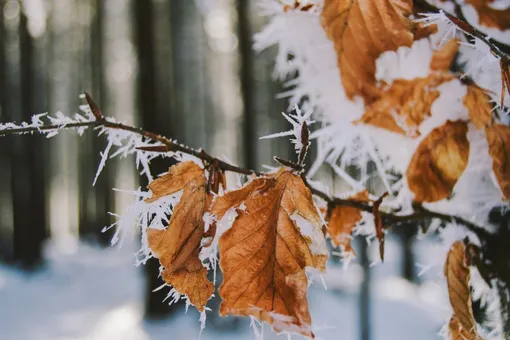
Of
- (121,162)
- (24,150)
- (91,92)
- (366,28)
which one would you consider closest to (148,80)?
(366,28)

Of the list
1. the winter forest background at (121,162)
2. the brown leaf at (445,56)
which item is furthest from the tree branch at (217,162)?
the winter forest background at (121,162)

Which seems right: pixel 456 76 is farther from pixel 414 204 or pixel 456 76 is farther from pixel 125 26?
pixel 125 26

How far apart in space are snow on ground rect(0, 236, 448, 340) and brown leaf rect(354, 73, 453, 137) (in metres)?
3.44

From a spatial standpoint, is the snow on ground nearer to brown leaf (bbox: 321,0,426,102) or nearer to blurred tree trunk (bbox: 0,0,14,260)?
blurred tree trunk (bbox: 0,0,14,260)

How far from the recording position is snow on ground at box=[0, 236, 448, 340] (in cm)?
659

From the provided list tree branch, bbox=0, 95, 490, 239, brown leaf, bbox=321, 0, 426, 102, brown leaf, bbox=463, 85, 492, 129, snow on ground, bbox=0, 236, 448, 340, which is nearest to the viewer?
tree branch, bbox=0, 95, 490, 239

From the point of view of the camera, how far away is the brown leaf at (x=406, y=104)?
87 cm

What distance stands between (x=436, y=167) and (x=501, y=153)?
11 cm

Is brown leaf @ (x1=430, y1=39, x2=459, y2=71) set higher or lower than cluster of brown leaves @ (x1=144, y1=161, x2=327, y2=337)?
higher

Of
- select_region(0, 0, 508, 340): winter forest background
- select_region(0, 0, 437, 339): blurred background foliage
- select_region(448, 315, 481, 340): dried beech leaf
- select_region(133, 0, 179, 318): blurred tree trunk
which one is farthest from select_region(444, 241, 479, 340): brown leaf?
select_region(0, 0, 437, 339): blurred background foliage

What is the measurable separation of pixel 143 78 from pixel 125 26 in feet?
29.4

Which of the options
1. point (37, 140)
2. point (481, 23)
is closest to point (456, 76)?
point (481, 23)

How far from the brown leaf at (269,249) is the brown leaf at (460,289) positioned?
34 centimetres

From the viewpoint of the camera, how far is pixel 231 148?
762 inches
